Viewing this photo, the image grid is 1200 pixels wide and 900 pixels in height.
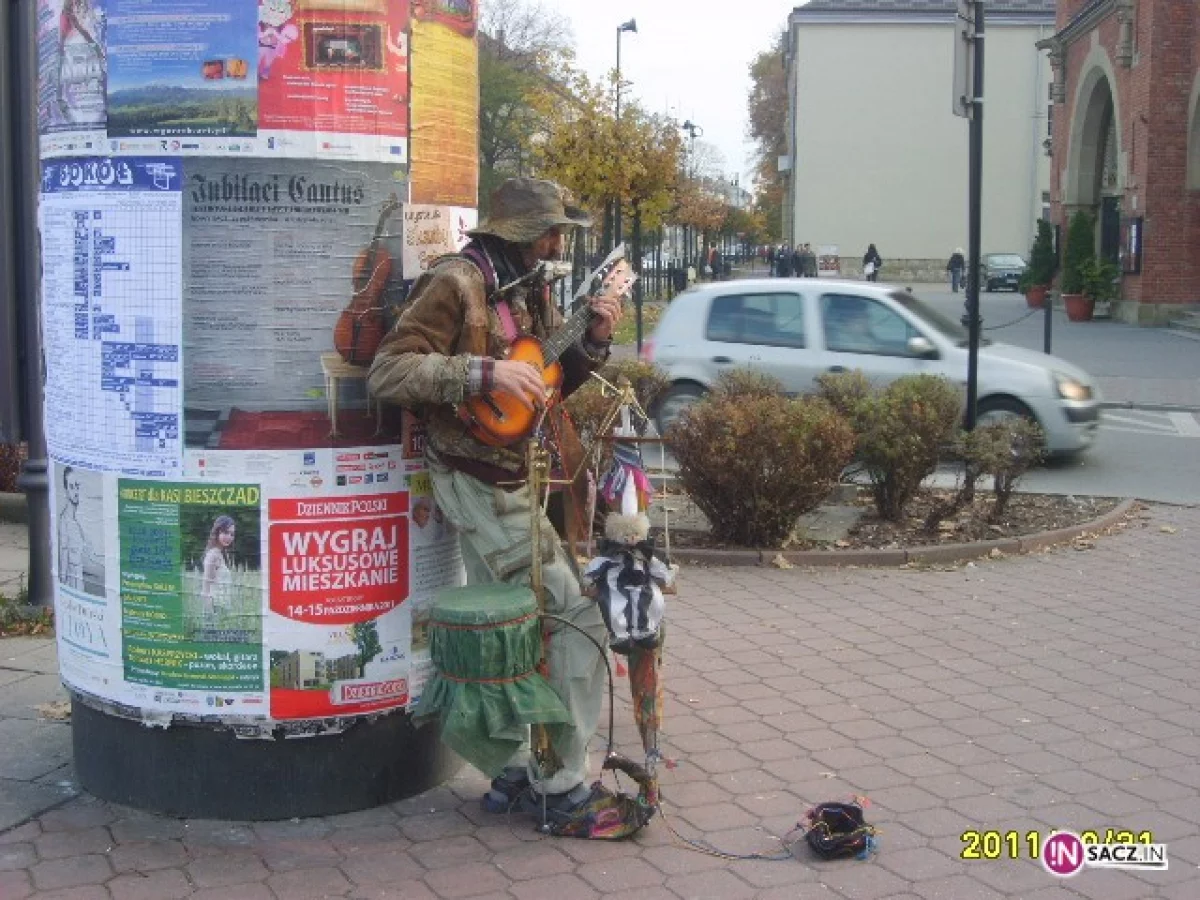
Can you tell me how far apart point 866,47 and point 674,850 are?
5902 cm

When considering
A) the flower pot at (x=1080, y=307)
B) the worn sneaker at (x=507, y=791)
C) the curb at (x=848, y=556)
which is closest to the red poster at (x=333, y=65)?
the worn sneaker at (x=507, y=791)

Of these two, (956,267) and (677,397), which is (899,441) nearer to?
(677,397)

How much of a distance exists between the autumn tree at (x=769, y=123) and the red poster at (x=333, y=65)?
3443 inches

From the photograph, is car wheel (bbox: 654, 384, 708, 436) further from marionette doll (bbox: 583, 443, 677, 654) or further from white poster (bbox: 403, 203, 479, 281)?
marionette doll (bbox: 583, 443, 677, 654)

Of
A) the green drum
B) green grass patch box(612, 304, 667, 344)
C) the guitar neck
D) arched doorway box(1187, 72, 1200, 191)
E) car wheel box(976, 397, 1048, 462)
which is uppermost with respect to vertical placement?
arched doorway box(1187, 72, 1200, 191)

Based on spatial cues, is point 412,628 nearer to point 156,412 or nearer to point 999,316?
point 156,412

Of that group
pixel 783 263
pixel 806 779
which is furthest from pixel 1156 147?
pixel 806 779

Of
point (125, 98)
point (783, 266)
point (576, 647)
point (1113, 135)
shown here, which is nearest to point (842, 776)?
point (576, 647)

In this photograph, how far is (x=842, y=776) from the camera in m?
5.04

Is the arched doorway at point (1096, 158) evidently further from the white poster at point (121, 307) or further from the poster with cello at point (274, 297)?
the white poster at point (121, 307)

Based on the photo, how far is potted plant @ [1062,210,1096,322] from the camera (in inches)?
1346

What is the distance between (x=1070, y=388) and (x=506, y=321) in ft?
30.4

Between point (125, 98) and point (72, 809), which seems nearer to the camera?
point (125, 98)

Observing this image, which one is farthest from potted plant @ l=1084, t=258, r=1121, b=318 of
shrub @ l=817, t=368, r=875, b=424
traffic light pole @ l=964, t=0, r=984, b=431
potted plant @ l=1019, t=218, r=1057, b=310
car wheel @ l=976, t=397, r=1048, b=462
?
shrub @ l=817, t=368, r=875, b=424
